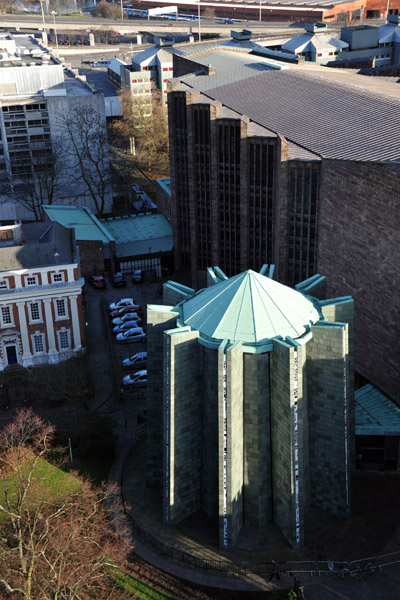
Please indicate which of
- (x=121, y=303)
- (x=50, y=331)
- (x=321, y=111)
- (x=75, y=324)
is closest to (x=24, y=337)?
(x=50, y=331)

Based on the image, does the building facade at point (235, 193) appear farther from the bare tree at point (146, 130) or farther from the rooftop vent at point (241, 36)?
the rooftop vent at point (241, 36)

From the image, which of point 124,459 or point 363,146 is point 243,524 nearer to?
point 124,459

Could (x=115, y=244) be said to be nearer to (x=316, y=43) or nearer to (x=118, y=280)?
(x=118, y=280)

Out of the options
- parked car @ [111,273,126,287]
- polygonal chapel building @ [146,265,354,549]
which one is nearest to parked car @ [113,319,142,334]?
parked car @ [111,273,126,287]

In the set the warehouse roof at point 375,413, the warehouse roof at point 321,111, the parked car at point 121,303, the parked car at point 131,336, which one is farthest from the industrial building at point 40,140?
the warehouse roof at point 375,413

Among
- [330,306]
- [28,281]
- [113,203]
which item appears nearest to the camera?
[330,306]

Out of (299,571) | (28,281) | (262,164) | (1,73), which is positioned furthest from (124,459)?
(1,73)

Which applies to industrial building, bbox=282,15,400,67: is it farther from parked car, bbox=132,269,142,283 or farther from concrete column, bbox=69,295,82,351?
concrete column, bbox=69,295,82,351
